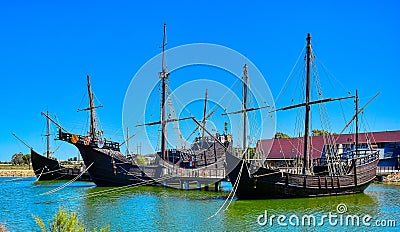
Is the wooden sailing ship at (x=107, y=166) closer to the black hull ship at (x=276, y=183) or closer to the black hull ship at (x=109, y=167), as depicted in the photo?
the black hull ship at (x=109, y=167)

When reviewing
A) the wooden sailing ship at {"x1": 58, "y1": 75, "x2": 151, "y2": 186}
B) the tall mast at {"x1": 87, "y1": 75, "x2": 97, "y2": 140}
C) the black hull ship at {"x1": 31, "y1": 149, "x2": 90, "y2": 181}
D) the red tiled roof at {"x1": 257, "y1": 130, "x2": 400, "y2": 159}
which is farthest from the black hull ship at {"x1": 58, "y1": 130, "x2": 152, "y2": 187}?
the red tiled roof at {"x1": 257, "y1": 130, "x2": 400, "y2": 159}

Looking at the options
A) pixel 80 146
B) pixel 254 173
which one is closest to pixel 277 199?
pixel 254 173

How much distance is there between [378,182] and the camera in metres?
42.1

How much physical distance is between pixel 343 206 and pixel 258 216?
632cm

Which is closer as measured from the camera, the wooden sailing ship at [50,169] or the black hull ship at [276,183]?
the black hull ship at [276,183]

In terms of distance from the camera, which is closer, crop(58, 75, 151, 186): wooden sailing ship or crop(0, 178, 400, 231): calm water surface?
crop(0, 178, 400, 231): calm water surface

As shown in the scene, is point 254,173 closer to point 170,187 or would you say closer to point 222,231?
point 222,231

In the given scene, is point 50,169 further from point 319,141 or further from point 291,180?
point 319,141

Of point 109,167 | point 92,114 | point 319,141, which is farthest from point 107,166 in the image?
point 319,141

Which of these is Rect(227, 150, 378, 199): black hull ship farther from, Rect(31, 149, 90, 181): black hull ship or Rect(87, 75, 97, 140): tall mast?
Rect(31, 149, 90, 181): black hull ship
